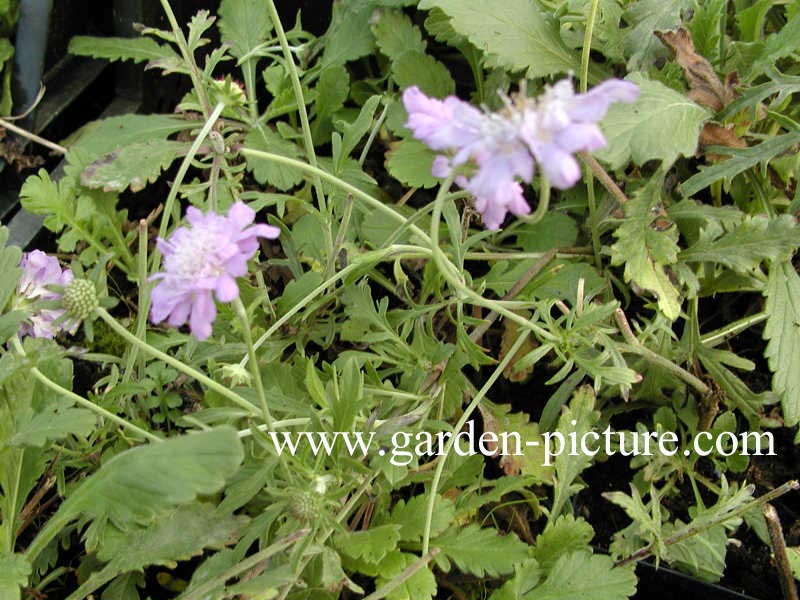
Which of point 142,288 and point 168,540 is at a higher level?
point 142,288

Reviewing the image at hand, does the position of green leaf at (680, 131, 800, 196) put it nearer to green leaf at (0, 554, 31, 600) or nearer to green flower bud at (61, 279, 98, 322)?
green flower bud at (61, 279, 98, 322)

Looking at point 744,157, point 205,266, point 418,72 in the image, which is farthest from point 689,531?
point 418,72

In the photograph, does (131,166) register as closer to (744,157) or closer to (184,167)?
(184,167)

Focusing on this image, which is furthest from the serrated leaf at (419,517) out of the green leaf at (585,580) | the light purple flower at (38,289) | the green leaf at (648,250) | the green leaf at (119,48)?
the green leaf at (119,48)

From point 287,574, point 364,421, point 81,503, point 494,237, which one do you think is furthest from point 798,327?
point 81,503

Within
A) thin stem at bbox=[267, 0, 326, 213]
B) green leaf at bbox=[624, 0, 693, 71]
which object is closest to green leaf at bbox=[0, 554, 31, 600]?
thin stem at bbox=[267, 0, 326, 213]

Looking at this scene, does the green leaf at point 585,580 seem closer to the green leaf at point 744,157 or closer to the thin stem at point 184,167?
the green leaf at point 744,157
